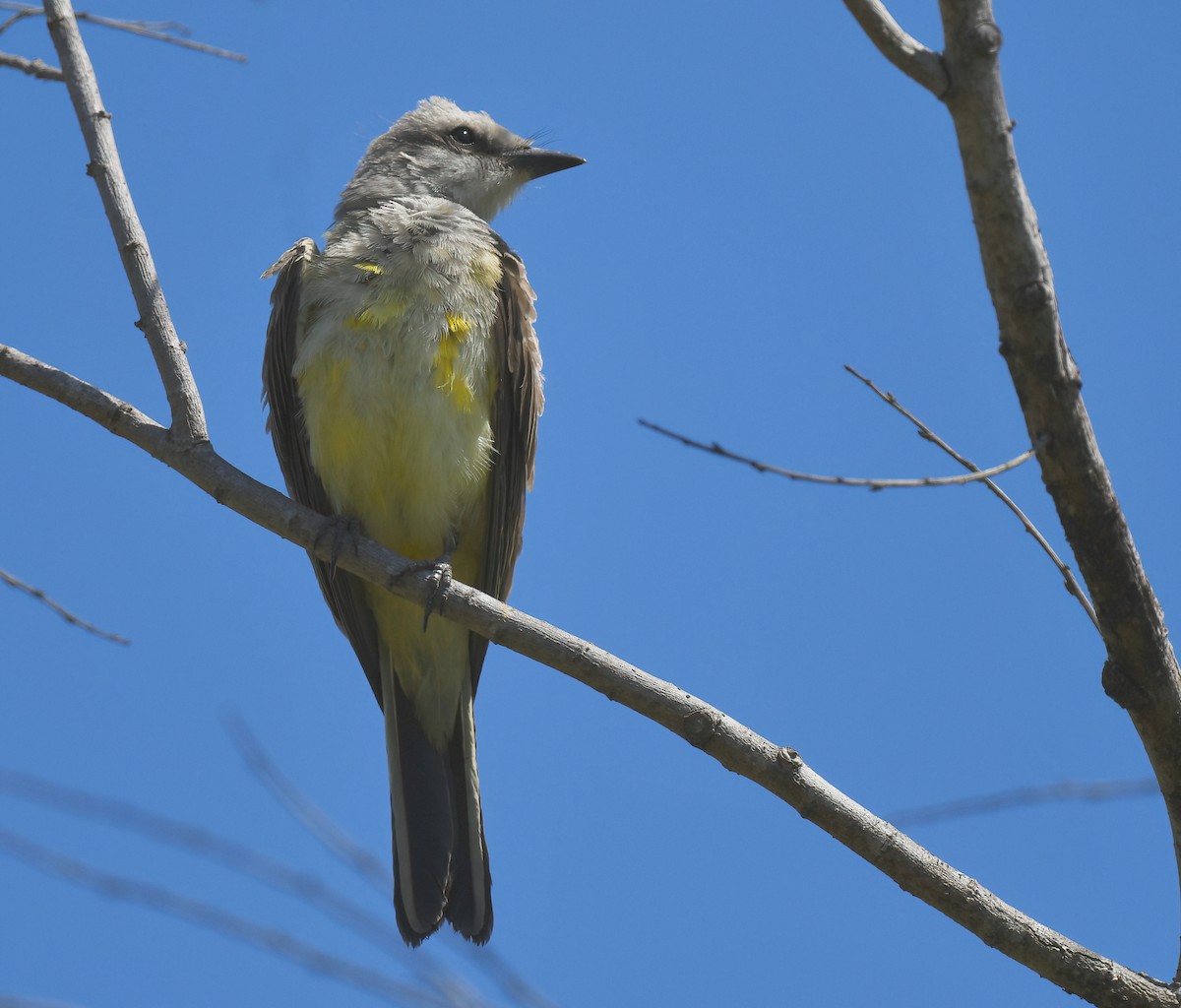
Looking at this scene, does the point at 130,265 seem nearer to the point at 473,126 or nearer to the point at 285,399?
the point at 285,399

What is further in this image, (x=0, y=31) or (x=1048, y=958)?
(x=0, y=31)

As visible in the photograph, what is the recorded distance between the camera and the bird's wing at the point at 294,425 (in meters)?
5.43

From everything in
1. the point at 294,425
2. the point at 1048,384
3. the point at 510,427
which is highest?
the point at 510,427

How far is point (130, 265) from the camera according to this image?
14.1ft

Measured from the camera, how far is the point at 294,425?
5480 mm

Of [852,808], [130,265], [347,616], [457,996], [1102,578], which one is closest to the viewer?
[457,996]

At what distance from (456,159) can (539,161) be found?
1.48 feet

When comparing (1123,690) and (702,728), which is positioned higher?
(1123,690)

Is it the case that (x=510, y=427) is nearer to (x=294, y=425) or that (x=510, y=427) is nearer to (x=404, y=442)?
(x=404, y=442)

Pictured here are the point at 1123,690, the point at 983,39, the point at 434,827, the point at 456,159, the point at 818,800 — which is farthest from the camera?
the point at 456,159

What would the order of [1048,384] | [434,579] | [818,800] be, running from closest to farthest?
[1048,384]
[818,800]
[434,579]

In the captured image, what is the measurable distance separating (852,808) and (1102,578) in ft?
2.73

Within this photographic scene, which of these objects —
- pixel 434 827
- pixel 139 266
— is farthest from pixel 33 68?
pixel 434 827

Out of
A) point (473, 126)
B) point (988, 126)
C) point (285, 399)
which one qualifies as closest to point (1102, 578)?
point (988, 126)
